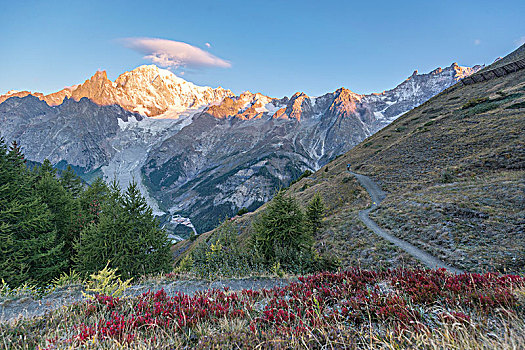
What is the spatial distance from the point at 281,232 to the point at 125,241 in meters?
10.1

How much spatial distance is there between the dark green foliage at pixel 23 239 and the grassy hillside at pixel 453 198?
19.5 m

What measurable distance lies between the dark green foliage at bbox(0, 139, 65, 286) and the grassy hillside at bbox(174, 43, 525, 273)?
19.5 m

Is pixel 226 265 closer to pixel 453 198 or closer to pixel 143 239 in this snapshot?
pixel 143 239

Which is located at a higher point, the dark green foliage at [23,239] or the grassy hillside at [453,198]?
the dark green foliage at [23,239]

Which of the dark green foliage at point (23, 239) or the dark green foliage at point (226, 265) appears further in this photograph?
the dark green foliage at point (23, 239)

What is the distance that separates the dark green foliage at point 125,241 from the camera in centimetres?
1267

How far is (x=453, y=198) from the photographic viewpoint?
15430mm

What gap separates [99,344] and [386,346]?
376 centimetres

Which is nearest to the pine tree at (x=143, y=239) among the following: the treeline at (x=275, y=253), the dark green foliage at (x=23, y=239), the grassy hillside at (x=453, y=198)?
the treeline at (x=275, y=253)

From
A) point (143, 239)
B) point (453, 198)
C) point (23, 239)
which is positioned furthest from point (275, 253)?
point (23, 239)

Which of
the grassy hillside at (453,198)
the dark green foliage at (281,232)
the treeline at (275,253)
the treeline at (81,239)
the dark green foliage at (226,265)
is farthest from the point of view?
the treeline at (81,239)

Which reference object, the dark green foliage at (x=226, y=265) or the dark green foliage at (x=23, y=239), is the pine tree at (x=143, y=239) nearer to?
the dark green foliage at (x=226, y=265)

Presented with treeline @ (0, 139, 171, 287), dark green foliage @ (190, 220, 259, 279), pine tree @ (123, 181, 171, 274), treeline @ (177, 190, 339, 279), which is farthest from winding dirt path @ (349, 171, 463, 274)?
treeline @ (0, 139, 171, 287)

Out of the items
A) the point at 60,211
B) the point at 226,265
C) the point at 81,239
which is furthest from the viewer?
the point at 60,211
